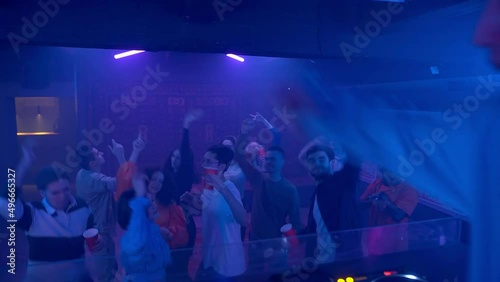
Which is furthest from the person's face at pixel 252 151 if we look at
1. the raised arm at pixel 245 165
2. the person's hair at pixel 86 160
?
the person's hair at pixel 86 160

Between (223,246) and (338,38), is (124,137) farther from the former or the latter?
(338,38)

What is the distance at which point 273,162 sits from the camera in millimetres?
2328

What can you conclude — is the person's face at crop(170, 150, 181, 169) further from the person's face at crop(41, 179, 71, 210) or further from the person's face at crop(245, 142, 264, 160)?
the person's face at crop(41, 179, 71, 210)

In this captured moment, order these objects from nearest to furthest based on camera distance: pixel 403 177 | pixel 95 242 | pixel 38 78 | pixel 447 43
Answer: pixel 447 43, pixel 95 242, pixel 403 177, pixel 38 78

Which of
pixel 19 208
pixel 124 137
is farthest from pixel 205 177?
pixel 124 137

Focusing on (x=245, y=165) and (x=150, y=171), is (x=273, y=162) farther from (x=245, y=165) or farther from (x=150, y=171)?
(x=150, y=171)

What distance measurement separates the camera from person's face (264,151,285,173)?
233 centimetres

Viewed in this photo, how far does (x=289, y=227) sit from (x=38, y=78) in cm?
312

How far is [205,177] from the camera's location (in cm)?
219

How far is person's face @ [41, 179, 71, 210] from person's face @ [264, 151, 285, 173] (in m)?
1.01

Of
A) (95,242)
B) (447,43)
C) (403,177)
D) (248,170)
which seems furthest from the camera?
(248,170)

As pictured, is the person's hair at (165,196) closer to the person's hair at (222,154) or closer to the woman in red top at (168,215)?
the woman in red top at (168,215)

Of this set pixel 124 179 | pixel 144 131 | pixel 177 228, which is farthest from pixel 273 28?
pixel 144 131

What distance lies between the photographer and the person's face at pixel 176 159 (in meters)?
2.62
